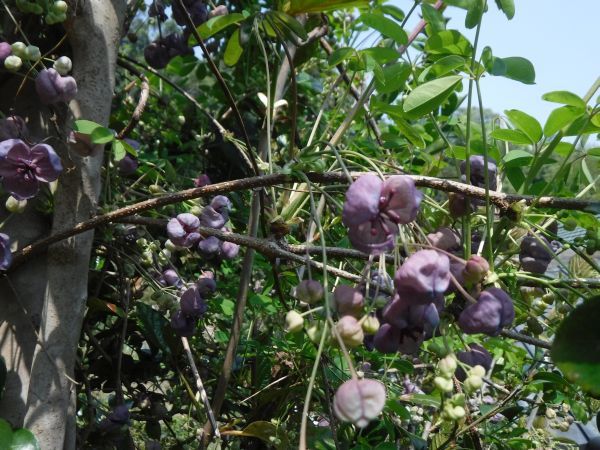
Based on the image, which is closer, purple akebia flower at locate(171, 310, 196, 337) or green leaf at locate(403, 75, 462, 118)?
green leaf at locate(403, 75, 462, 118)

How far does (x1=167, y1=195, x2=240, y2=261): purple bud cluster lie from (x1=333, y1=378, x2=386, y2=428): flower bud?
0.54 m

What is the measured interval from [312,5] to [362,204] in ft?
1.80

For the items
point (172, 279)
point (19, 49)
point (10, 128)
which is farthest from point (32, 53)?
point (172, 279)

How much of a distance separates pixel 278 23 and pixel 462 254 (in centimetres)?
47

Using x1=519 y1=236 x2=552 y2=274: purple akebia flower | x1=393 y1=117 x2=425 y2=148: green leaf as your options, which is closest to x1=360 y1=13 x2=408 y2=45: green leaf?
x1=393 y1=117 x2=425 y2=148: green leaf

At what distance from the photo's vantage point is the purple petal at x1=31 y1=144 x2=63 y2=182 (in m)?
0.85

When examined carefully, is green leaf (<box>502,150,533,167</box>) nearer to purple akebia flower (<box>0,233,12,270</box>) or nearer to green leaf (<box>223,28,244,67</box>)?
green leaf (<box>223,28,244,67</box>)

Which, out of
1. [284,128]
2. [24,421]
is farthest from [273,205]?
[284,128]

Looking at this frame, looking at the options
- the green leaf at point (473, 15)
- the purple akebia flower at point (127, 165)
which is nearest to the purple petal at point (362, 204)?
the green leaf at point (473, 15)

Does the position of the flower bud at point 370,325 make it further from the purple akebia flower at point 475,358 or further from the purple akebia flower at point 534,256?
the purple akebia flower at point 534,256

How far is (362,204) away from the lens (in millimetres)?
538

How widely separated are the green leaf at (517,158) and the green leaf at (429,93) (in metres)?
0.23

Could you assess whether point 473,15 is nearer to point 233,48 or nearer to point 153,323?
point 233,48

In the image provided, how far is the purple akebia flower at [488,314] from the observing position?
22.7 inches
